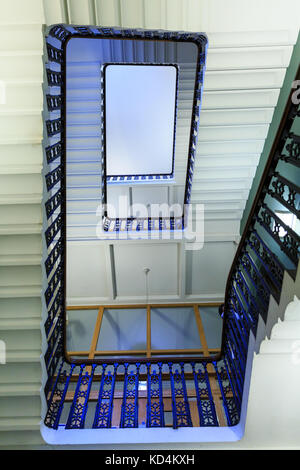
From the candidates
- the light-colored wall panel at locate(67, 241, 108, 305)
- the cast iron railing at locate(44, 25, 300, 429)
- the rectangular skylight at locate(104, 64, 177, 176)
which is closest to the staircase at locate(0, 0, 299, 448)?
the cast iron railing at locate(44, 25, 300, 429)

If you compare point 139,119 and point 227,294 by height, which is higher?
point 139,119

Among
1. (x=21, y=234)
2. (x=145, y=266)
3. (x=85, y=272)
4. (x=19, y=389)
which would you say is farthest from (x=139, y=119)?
(x=19, y=389)

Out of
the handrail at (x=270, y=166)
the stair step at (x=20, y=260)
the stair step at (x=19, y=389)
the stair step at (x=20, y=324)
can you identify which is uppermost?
the handrail at (x=270, y=166)

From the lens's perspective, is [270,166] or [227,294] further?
Result: [227,294]

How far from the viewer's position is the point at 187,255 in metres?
6.95

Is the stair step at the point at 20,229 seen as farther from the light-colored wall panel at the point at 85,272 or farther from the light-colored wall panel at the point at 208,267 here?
the light-colored wall panel at the point at 208,267

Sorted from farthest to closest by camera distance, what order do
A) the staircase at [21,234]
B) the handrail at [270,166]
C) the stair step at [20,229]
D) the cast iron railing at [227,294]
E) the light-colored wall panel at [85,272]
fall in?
1. the light-colored wall panel at [85,272]
2. the stair step at [20,229]
3. the staircase at [21,234]
4. the cast iron railing at [227,294]
5. the handrail at [270,166]

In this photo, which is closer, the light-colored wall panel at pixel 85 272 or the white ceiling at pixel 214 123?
the white ceiling at pixel 214 123

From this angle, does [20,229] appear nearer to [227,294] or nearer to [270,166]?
[270,166]

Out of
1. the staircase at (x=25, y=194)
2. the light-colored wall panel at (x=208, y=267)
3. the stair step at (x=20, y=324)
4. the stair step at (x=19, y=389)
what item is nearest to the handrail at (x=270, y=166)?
the staircase at (x=25, y=194)

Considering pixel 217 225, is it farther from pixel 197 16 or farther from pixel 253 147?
pixel 197 16

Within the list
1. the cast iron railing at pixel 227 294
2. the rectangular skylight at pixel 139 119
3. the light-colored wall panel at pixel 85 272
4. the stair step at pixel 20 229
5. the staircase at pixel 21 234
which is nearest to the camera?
the cast iron railing at pixel 227 294

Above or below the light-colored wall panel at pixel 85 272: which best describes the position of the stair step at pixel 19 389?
above

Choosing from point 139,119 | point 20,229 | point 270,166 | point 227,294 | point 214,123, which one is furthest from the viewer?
point 139,119
